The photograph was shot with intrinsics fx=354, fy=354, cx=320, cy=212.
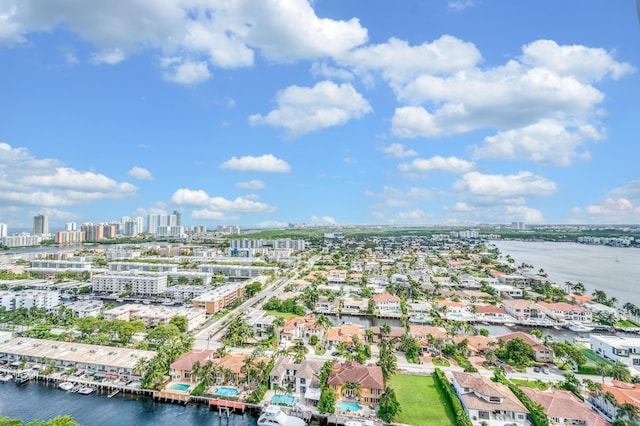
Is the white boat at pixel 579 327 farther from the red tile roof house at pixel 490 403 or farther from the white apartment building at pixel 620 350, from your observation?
the red tile roof house at pixel 490 403

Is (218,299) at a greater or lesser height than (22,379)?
greater

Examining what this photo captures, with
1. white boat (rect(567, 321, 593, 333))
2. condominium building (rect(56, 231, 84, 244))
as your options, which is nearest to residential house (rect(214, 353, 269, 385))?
white boat (rect(567, 321, 593, 333))

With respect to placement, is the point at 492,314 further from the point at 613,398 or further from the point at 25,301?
the point at 25,301

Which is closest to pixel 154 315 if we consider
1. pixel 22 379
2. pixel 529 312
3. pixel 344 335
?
pixel 22 379

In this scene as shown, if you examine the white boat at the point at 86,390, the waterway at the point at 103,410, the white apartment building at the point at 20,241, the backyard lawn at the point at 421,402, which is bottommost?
the waterway at the point at 103,410

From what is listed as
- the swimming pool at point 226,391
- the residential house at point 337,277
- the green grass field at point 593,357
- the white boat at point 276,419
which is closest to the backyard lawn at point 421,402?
the white boat at point 276,419

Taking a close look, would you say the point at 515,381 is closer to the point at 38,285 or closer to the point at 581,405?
the point at 581,405

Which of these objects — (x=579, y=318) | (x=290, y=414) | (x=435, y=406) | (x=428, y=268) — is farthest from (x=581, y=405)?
(x=428, y=268)
